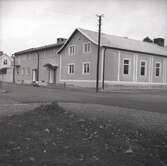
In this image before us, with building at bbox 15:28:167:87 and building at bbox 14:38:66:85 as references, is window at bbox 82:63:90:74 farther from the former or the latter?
building at bbox 14:38:66:85

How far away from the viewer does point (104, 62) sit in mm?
26641

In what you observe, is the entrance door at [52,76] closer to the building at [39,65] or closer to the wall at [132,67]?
the building at [39,65]

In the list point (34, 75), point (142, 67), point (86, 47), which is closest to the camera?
point (86, 47)

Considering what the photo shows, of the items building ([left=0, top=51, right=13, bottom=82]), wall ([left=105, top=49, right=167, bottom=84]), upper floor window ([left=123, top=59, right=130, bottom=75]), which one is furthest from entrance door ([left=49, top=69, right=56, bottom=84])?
building ([left=0, top=51, right=13, bottom=82])

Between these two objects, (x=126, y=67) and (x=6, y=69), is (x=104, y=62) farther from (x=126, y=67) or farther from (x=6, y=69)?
(x=6, y=69)

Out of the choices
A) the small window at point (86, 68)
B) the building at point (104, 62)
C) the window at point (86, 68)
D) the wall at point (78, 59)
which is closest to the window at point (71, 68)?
the building at point (104, 62)

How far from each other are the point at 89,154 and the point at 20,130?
2134 mm

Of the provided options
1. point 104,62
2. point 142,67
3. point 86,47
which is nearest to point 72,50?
point 86,47

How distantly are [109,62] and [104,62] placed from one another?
2.59 feet

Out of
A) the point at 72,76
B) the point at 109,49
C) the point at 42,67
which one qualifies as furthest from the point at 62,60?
the point at 109,49

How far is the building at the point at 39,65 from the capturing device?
35.6 metres

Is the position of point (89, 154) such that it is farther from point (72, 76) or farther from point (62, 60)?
point (62, 60)

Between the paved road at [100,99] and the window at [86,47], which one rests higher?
the window at [86,47]

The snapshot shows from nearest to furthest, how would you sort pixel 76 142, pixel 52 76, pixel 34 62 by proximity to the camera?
pixel 76 142
pixel 52 76
pixel 34 62
